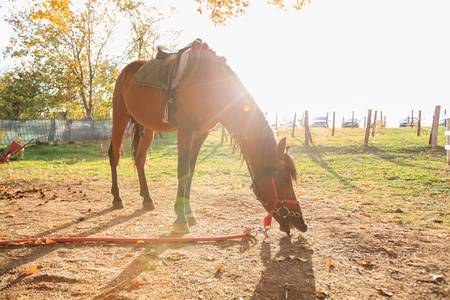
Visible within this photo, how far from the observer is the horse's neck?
3.13 meters

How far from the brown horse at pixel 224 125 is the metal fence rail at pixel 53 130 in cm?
1868

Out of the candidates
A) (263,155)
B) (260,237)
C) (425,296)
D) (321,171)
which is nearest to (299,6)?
(321,171)

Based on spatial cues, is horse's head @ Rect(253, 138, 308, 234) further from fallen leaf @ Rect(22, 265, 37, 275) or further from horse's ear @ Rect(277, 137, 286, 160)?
fallen leaf @ Rect(22, 265, 37, 275)

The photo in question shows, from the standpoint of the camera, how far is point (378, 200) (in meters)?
5.33

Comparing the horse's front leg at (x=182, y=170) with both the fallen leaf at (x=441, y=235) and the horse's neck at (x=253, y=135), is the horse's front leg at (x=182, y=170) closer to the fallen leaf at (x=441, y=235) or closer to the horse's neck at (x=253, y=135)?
the horse's neck at (x=253, y=135)

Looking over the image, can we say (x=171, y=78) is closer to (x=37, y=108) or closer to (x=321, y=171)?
(x=321, y=171)

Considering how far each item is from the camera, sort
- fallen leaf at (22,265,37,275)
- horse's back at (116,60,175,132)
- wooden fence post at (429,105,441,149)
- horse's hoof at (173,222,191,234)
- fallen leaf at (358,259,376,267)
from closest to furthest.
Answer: fallen leaf at (22,265,37,275) < fallen leaf at (358,259,376,267) < horse's hoof at (173,222,191,234) < horse's back at (116,60,175,132) < wooden fence post at (429,105,441,149)

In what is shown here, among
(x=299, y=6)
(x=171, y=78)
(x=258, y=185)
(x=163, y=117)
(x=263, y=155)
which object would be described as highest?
(x=299, y=6)

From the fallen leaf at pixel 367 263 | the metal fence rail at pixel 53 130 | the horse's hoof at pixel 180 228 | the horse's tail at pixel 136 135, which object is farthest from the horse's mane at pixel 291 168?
the metal fence rail at pixel 53 130

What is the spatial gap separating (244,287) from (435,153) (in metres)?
13.1

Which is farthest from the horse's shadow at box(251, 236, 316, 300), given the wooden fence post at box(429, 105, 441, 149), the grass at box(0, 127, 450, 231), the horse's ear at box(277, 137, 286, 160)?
the wooden fence post at box(429, 105, 441, 149)

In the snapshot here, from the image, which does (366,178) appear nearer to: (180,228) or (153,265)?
(180,228)

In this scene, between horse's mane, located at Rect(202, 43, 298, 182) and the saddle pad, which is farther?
the saddle pad

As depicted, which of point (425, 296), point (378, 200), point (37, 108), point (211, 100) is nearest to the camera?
point (425, 296)
